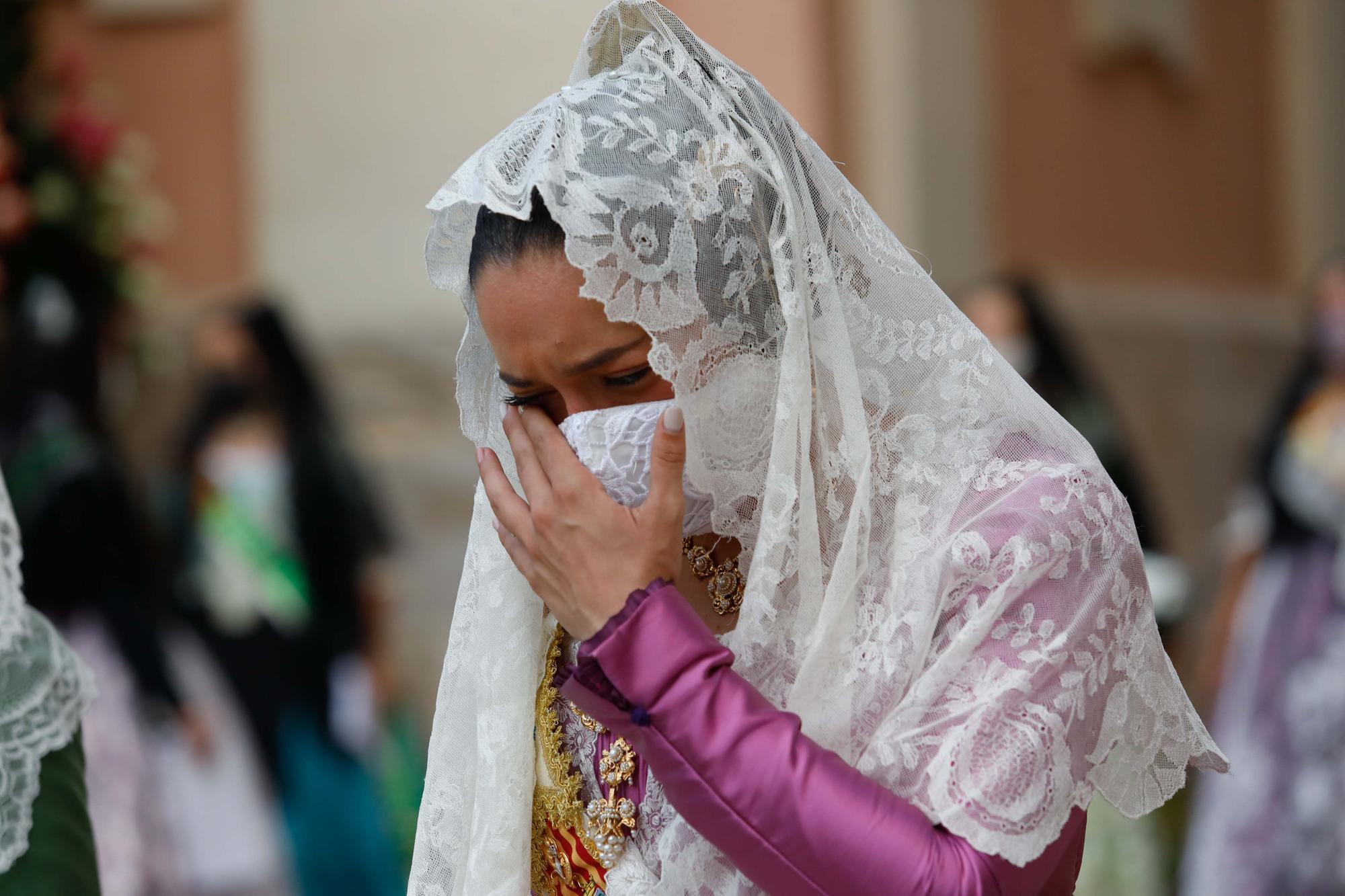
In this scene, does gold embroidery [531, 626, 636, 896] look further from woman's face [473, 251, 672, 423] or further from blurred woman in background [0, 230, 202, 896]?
blurred woman in background [0, 230, 202, 896]

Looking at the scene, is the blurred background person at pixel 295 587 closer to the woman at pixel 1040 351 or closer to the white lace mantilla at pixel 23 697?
the woman at pixel 1040 351

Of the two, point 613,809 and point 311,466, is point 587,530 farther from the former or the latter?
point 311,466

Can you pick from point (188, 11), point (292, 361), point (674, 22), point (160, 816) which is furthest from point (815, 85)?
point (674, 22)

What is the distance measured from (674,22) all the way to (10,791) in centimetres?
119

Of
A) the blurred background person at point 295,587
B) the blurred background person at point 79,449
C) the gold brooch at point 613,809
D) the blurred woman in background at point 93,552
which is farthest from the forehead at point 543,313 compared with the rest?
the blurred background person at point 295,587

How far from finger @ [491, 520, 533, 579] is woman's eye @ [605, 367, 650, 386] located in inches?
7.9

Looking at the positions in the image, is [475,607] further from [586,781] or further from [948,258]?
[948,258]

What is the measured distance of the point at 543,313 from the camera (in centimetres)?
192

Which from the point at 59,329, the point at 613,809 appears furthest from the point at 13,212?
the point at 613,809

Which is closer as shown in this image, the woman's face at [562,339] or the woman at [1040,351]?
the woman's face at [562,339]

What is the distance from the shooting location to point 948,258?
6.40 meters

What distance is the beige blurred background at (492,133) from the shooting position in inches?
238

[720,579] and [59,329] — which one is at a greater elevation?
[720,579]

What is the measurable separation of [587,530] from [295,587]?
4433 millimetres
